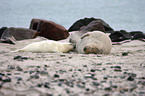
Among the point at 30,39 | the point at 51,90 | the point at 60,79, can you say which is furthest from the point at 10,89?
the point at 30,39

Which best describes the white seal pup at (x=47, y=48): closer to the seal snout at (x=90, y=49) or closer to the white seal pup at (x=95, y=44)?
the white seal pup at (x=95, y=44)

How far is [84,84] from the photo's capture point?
1.84 metres

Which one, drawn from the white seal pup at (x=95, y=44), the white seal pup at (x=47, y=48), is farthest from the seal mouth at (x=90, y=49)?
the white seal pup at (x=47, y=48)

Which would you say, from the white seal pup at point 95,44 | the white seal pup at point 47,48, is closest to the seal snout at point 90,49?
the white seal pup at point 95,44

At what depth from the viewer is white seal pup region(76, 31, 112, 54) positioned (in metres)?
4.31

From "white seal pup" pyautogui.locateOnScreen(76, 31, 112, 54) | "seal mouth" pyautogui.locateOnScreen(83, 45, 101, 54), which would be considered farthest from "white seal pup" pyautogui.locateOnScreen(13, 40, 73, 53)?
"seal mouth" pyautogui.locateOnScreen(83, 45, 101, 54)

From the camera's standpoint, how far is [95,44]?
14.2ft

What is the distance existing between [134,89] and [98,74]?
62 cm

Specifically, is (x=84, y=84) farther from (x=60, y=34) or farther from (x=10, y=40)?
(x=60, y=34)

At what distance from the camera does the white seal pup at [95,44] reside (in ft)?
14.1

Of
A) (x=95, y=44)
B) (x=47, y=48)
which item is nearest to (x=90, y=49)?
(x=95, y=44)

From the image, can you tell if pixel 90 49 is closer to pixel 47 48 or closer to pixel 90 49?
pixel 90 49

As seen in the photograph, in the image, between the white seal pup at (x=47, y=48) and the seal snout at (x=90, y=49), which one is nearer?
the seal snout at (x=90, y=49)

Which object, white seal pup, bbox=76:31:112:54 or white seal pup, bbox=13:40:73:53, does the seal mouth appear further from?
white seal pup, bbox=13:40:73:53
